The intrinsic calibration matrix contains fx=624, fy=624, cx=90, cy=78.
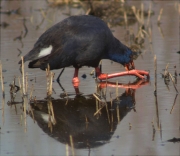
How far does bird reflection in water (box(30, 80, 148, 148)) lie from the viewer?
5.33 m

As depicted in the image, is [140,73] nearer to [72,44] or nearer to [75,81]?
[75,81]

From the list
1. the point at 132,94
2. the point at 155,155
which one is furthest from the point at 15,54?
the point at 155,155

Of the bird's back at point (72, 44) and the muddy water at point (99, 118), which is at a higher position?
the bird's back at point (72, 44)

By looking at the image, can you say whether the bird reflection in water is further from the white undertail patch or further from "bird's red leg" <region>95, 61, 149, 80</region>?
the white undertail patch

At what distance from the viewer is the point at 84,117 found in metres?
6.00

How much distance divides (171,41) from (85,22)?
293 cm

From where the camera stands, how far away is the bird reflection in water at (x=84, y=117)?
17.5 ft

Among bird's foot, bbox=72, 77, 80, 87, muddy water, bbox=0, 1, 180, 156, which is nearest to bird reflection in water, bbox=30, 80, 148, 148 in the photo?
muddy water, bbox=0, 1, 180, 156

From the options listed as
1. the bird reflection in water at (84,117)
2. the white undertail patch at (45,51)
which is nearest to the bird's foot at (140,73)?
the bird reflection in water at (84,117)

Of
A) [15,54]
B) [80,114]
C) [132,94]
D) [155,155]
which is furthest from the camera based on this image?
[15,54]

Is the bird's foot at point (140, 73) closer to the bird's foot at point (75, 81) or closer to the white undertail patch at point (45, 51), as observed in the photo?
the bird's foot at point (75, 81)

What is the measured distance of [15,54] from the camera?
941 cm

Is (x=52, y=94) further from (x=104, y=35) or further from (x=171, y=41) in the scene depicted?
(x=171, y=41)

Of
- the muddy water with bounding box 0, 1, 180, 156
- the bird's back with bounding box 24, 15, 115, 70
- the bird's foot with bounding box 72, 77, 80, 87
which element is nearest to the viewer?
the muddy water with bounding box 0, 1, 180, 156
